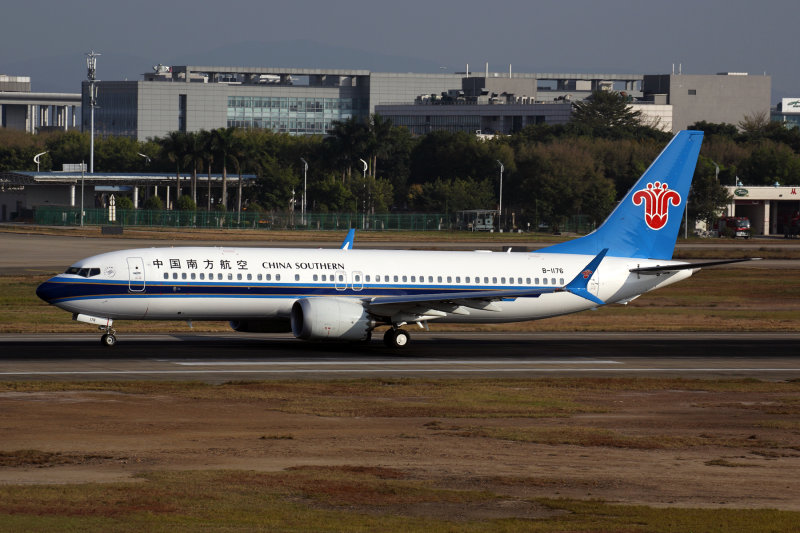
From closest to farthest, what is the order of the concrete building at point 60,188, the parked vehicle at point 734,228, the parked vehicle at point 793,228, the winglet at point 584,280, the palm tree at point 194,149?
the winglet at point 584,280, the parked vehicle at point 734,228, the parked vehicle at point 793,228, the concrete building at point 60,188, the palm tree at point 194,149

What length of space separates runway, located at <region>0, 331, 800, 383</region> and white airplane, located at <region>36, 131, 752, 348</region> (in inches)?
54.2

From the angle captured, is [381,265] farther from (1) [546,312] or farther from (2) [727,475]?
(2) [727,475]

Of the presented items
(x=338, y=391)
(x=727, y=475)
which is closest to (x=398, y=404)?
(x=338, y=391)

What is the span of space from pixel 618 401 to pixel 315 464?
42.3ft

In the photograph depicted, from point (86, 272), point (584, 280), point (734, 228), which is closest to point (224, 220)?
point (734, 228)

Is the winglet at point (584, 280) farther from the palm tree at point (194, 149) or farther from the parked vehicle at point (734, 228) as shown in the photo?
the palm tree at point (194, 149)

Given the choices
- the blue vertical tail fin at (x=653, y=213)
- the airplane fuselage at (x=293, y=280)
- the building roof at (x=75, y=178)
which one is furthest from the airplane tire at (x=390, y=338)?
the building roof at (x=75, y=178)

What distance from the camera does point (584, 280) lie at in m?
46.5

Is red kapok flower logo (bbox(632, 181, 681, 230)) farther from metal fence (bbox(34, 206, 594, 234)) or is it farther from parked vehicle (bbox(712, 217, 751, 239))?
parked vehicle (bbox(712, 217, 751, 239))

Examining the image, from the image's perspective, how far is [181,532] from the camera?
17.5 meters

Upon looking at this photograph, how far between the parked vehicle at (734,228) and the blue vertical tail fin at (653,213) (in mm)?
108364

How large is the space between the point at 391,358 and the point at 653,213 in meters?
15.2

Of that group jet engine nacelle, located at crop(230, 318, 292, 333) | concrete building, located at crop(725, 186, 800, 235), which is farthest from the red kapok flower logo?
concrete building, located at crop(725, 186, 800, 235)

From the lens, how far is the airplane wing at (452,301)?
43531mm
